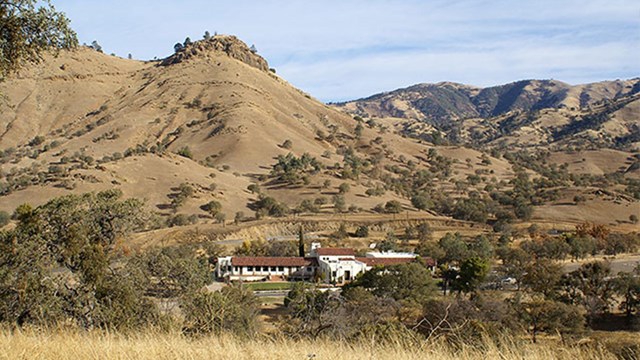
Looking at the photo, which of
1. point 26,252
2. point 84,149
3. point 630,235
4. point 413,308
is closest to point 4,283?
point 26,252

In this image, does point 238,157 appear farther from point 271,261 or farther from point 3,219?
point 271,261

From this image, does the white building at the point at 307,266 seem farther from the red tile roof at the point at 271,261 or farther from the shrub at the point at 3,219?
the shrub at the point at 3,219

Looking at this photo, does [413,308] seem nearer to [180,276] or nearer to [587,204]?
[180,276]

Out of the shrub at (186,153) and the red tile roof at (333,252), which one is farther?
the shrub at (186,153)

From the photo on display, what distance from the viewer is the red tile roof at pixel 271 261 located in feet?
155

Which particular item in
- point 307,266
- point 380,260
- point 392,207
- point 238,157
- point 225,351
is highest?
point 238,157

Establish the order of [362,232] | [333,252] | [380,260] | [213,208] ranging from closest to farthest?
[380,260] → [333,252] → [362,232] → [213,208]

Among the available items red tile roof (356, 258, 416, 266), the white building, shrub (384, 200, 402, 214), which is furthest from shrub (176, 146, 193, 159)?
red tile roof (356, 258, 416, 266)

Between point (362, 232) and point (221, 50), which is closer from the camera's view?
point (362, 232)

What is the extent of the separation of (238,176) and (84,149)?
2878 centimetres

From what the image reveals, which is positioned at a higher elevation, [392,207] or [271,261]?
[392,207]

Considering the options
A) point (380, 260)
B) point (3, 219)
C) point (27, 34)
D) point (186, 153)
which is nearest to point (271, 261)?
point (380, 260)

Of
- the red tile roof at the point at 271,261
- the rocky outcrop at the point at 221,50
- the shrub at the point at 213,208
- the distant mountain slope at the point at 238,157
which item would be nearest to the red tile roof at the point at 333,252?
the red tile roof at the point at 271,261

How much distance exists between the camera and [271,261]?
48.8 m
